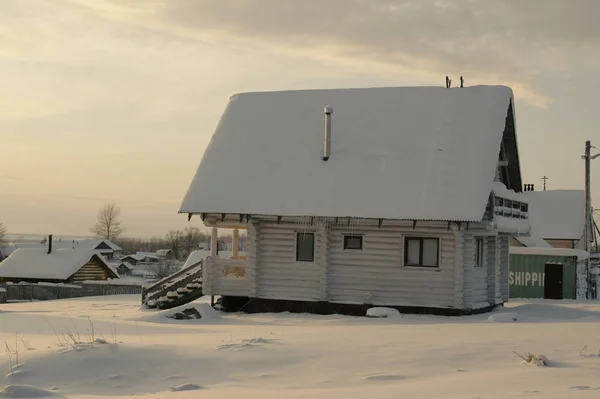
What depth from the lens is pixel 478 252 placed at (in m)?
25.5

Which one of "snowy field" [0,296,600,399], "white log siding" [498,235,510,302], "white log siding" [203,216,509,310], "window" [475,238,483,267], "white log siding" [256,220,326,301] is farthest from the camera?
"white log siding" [498,235,510,302]

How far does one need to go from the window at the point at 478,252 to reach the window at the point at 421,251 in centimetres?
208

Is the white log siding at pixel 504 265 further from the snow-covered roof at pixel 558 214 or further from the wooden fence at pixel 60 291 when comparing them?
the snow-covered roof at pixel 558 214

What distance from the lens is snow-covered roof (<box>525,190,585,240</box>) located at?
66.1 metres

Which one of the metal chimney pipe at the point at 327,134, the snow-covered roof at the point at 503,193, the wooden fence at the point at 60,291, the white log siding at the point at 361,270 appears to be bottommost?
the wooden fence at the point at 60,291

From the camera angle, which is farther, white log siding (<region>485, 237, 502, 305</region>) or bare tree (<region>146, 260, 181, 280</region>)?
bare tree (<region>146, 260, 181, 280</region>)

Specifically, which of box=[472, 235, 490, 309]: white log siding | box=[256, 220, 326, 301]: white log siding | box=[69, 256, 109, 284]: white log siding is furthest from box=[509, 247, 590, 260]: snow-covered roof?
box=[69, 256, 109, 284]: white log siding

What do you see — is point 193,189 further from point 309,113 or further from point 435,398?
point 435,398

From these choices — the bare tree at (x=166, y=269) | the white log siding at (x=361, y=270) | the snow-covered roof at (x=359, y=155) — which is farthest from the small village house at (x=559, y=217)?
the white log siding at (x=361, y=270)

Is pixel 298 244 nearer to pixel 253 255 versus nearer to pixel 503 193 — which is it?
pixel 253 255

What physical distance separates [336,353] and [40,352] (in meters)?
4.97

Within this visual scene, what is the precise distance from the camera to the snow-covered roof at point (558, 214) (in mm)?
66062

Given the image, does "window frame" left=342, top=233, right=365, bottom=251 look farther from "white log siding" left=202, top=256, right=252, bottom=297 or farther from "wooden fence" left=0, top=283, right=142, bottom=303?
"wooden fence" left=0, top=283, right=142, bottom=303

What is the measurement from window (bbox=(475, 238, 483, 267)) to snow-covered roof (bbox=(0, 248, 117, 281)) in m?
35.0
